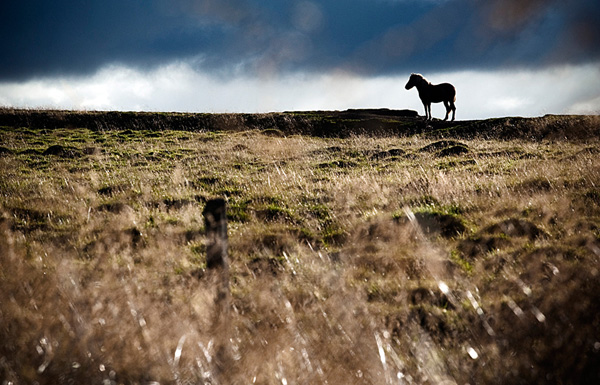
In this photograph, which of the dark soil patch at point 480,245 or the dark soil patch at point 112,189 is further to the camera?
the dark soil patch at point 112,189

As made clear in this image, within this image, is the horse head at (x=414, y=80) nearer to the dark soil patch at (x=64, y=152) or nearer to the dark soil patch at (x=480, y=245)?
the dark soil patch at (x=64, y=152)

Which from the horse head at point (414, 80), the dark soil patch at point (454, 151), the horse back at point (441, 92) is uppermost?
the horse head at point (414, 80)

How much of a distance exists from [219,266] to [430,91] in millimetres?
27132

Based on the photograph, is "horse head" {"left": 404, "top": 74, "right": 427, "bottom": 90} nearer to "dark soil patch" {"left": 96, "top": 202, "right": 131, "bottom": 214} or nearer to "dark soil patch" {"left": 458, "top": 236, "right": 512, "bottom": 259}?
"dark soil patch" {"left": 458, "top": 236, "right": 512, "bottom": 259}

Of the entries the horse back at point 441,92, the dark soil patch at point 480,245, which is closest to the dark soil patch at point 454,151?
the dark soil patch at point 480,245

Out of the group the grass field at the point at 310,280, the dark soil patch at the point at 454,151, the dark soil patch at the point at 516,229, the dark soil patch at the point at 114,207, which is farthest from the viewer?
the dark soil patch at the point at 454,151

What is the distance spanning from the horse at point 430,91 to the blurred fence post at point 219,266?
26.3 m

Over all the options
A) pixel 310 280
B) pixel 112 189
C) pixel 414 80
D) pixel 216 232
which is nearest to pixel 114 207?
pixel 112 189

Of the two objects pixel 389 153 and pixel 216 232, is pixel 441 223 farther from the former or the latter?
pixel 389 153

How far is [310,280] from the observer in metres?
4.90

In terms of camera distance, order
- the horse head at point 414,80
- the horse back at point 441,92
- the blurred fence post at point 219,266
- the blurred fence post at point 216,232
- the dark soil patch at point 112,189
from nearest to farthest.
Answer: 1. the blurred fence post at point 219,266
2. the blurred fence post at point 216,232
3. the dark soil patch at point 112,189
4. the horse head at point 414,80
5. the horse back at point 441,92

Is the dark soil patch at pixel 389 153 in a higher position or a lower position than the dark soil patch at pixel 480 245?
higher

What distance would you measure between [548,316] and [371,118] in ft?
101

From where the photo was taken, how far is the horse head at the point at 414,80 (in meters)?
27.7
